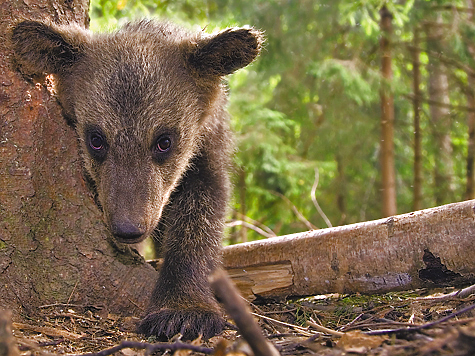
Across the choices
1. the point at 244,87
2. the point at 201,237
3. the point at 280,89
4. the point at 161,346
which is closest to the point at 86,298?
the point at 201,237

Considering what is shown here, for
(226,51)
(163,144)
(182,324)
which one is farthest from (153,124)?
(182,324)

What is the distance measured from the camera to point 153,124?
3.03 meters

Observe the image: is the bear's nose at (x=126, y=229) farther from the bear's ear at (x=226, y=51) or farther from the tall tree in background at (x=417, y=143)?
the tall tree in background at (x=417, y=143)

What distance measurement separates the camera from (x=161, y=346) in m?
1.74

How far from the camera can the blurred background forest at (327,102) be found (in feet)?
23.4

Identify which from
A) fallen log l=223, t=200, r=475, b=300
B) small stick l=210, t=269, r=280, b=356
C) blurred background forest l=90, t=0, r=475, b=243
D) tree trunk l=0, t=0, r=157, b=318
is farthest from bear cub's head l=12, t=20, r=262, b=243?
blurred background forest l=90, t=0, r=475, b=243

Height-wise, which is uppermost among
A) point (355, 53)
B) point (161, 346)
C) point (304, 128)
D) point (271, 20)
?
point (271, 20)

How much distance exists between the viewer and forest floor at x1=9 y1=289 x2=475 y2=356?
5.52 ft

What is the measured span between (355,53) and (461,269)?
206 inches

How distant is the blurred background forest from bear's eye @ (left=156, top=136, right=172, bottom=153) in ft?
10.7

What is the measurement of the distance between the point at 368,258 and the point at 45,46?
2.55m

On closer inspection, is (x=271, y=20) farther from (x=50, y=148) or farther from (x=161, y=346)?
(x=161, y=346)

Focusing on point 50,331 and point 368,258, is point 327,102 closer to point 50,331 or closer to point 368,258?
point 368,258

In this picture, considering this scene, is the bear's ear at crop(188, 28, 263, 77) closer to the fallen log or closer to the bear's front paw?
the fallen log
